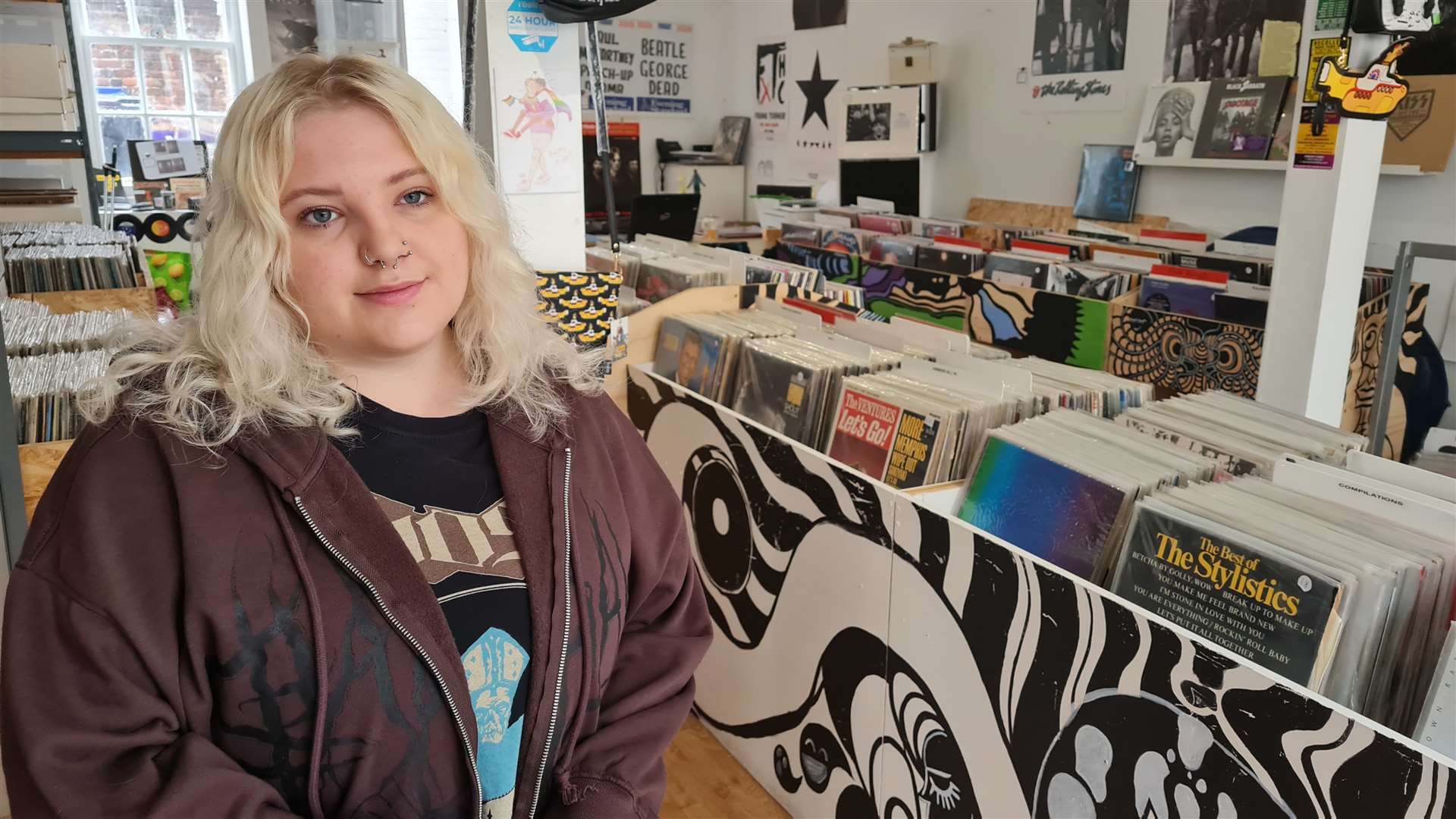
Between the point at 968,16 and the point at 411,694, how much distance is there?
580cm

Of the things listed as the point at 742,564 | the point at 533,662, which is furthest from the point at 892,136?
the point at 533,662

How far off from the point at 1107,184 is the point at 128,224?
4.62 metres

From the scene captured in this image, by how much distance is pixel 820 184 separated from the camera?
7254 mm

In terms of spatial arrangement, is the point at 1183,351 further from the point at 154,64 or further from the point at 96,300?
the point at 154,64

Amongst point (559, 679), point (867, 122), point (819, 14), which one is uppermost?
point (819, 14)

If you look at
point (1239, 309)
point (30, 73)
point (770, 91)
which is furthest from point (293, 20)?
point (1239, 309)

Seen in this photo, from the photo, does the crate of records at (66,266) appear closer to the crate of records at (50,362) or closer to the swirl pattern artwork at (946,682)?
the crate of records at (50,362)

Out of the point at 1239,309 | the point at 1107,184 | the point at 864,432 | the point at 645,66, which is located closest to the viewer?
the point at 864,432

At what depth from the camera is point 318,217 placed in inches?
42.2

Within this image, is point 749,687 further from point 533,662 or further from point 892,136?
point 892,136

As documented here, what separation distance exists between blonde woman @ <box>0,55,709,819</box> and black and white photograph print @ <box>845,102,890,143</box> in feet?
18.3

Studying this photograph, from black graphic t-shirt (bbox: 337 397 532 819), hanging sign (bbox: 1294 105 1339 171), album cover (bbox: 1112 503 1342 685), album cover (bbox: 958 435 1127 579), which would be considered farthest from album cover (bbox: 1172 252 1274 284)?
black graphic t-shirt (bbox: 337 397 532 819)

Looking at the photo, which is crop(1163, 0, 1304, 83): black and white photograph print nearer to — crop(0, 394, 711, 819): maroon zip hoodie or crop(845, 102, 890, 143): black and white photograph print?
crop(845, 102, 890, 143): black and white photograph print

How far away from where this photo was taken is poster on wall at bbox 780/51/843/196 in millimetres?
7090
